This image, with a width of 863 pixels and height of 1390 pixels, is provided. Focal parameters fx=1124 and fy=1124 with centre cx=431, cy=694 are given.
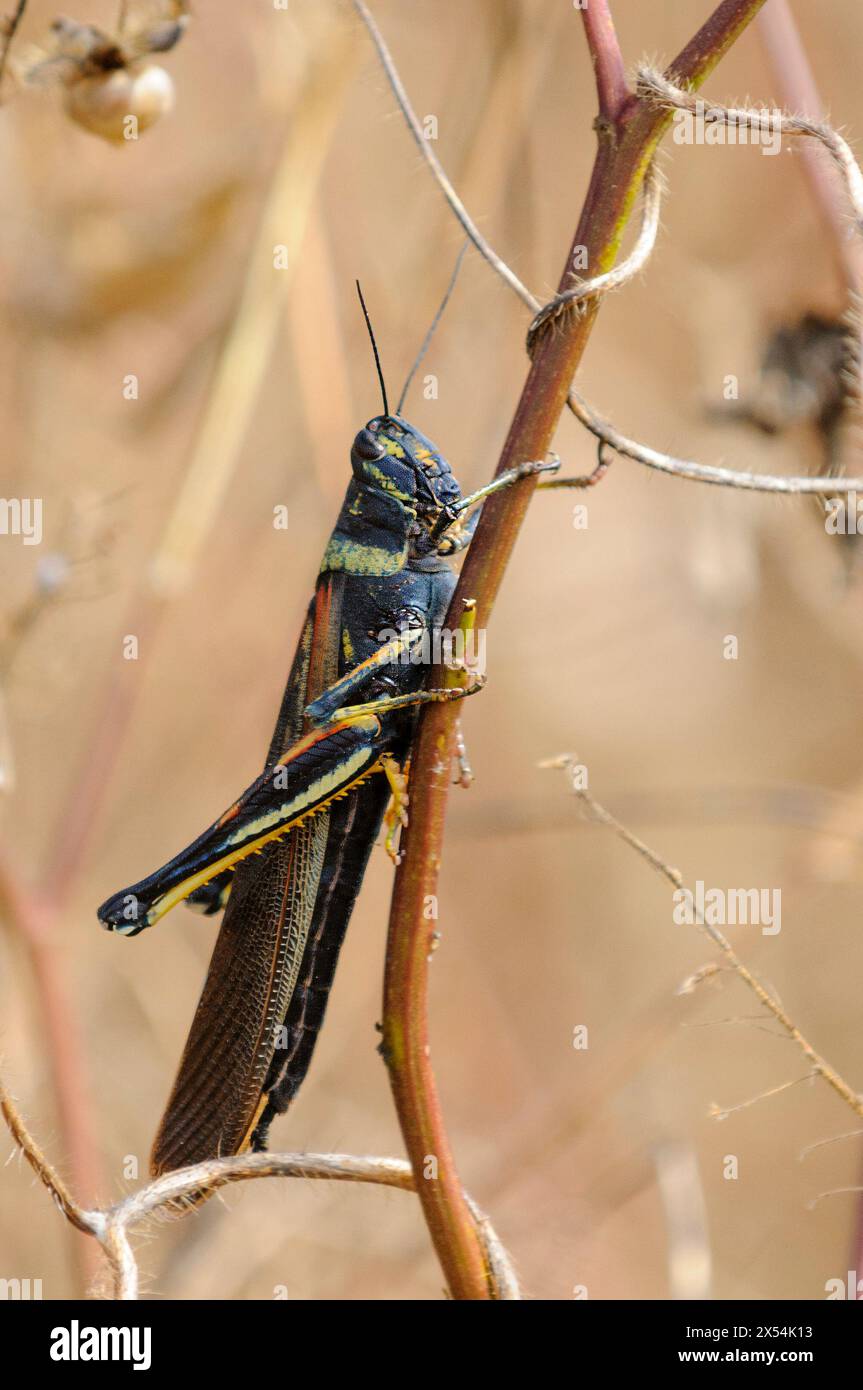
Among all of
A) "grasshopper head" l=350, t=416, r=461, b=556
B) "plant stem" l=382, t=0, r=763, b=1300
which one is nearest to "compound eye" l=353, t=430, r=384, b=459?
"grasshopper head" l=350, t=416, r=461, b=556

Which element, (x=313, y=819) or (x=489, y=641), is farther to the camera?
(x=489, y=641)

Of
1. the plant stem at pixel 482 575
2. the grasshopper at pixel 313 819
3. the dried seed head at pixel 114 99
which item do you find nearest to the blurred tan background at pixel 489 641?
the dried seed head at pixel 114 99

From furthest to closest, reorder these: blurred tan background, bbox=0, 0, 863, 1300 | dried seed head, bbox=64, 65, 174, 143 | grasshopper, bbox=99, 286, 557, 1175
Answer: blurred tan background, bbox=0, 0, 863, 1300, dried seed head, bbox=64, 65, 174, 143, grasshopper, bbox=99, 286, 557, 1175

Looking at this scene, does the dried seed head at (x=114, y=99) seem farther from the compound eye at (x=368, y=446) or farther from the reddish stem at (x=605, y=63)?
the reddish stem at (x=605, y=63)

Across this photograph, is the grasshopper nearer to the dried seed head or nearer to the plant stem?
the plant stem

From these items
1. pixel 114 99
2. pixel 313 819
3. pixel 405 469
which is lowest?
pixel 313 819

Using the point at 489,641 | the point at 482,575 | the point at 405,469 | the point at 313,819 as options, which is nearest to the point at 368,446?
the point at 405,469

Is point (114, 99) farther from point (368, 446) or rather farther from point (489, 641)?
point (489, 641)
